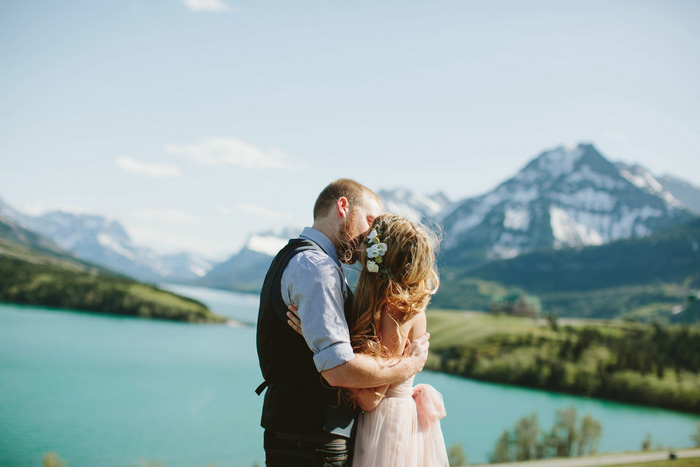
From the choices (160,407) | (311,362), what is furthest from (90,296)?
(311,362)

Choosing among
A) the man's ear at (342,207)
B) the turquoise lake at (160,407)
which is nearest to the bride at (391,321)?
the man's ear at (342,207)

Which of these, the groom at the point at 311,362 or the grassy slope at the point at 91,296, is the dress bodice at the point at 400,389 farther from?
the grassy slope at the point at 91,296

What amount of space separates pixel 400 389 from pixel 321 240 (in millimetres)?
1269

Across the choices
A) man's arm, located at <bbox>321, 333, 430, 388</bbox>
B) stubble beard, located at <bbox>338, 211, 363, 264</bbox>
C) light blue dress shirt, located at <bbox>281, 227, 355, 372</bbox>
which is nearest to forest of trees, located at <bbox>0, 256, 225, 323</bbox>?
stubble beard, located at <bbox>338, 211, 363, 264</bbox>

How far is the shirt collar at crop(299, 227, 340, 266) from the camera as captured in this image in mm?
3521

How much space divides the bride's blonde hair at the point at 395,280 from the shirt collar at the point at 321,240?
0.87ft

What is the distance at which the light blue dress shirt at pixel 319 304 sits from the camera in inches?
117

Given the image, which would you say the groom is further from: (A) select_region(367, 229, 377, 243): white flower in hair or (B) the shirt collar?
(A) select_region(367, 229, 377, 243): white flower in hair

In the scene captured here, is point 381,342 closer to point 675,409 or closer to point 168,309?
point 675,409

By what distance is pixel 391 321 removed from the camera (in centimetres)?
366

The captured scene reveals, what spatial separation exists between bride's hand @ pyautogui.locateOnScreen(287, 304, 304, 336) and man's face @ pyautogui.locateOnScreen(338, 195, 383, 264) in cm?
70

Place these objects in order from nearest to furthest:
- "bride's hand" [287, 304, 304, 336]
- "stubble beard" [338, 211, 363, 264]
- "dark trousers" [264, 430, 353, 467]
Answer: "bride's hand" [287, 304, 304, 336], "dark trousers" [264, 430, 353, 467], "stubble beard" [338, 211, 363, 264]

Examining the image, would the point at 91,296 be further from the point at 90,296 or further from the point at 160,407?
the point at 160,407

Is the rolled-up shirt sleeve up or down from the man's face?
down
